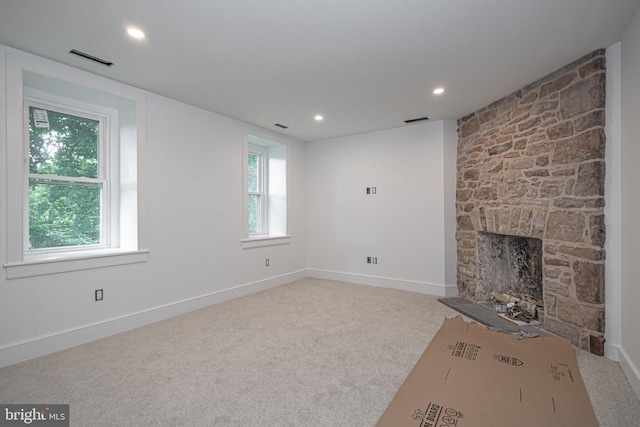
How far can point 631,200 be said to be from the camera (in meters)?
2.30

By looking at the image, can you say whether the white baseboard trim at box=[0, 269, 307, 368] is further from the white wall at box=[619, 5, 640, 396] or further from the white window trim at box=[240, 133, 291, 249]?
the white wall at box=[619, 5, 640, 396]

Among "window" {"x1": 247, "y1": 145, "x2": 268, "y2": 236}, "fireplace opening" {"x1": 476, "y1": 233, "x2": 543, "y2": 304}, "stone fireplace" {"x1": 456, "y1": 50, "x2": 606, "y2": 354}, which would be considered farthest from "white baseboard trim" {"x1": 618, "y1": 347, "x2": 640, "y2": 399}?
"window" {"x1": 247, "y1": 145, "x2": 268, "y2": 236}

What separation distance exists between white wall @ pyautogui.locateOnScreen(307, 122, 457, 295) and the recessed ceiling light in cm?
354

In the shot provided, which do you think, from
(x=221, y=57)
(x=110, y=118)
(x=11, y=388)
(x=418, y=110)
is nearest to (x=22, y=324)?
(x=11, y=388)

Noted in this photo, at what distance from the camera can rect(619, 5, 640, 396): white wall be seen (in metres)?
2.18

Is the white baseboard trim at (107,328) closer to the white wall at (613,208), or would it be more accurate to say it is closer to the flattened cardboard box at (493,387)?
the flattened cardboard box at (493,387)

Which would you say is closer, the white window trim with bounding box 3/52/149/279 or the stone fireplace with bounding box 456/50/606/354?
the white window trim with bounding box 3/52/149/279

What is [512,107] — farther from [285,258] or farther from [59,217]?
[59,217]

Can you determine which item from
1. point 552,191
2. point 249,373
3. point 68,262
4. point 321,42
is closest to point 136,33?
point 321,42

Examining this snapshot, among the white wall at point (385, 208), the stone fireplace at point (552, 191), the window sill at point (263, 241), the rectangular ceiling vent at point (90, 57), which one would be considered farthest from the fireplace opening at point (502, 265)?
the rectangular ceiling vent at point (90, 57)

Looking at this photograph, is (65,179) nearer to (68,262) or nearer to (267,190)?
(68,262)

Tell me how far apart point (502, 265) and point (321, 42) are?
364 cm

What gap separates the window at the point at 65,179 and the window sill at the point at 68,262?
0.98 feet

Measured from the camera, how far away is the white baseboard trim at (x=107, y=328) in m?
2.53
